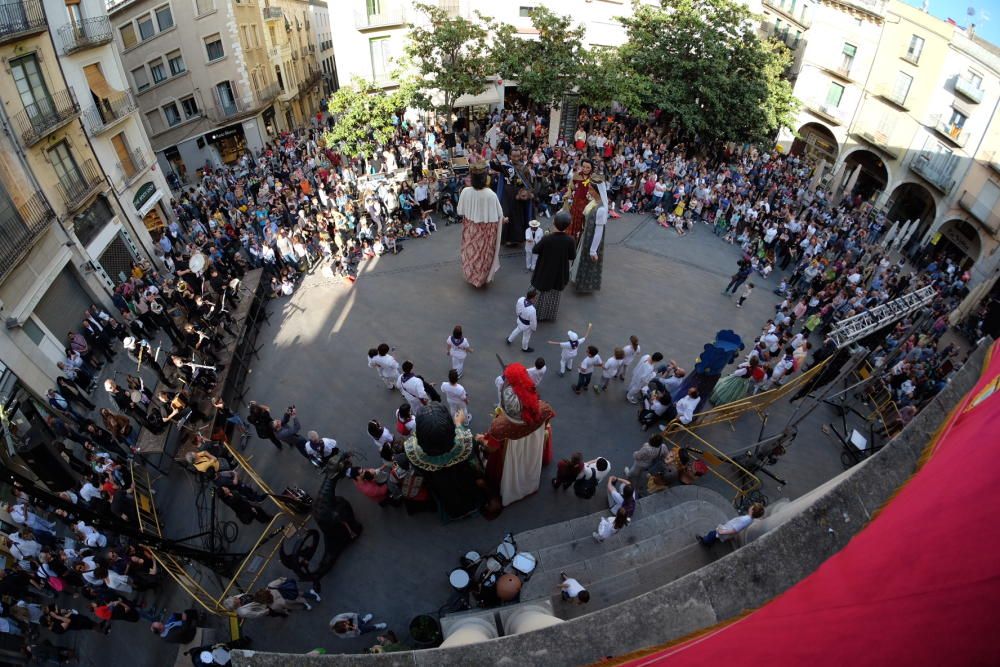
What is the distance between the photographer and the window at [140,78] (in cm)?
2609

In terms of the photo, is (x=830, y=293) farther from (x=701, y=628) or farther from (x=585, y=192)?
(x=701, y=628)

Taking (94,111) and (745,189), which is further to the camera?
(745,189)

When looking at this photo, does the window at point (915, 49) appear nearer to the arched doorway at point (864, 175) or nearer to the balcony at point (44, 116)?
the arched doorway at point (864, 175)

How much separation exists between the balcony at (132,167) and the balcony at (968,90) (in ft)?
104

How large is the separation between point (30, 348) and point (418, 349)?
934 cm

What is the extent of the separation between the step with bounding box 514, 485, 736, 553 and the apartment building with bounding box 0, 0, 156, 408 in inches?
460

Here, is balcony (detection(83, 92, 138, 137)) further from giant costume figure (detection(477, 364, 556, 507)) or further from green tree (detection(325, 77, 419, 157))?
giant costume figure (detection(477, 364, 556, 507))

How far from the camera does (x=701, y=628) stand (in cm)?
303

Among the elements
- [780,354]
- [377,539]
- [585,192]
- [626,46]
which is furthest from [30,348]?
[626,46]

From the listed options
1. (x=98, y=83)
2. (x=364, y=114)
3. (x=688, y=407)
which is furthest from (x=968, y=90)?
(x=98, y=83)

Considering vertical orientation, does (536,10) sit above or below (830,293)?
above

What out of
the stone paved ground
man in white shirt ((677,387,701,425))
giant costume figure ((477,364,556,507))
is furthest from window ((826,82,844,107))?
giant costume figure ((477,364,556,507))

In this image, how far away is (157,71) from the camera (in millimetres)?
26172

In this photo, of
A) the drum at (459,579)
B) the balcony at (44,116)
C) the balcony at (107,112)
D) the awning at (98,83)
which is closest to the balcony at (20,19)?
the balcony at (44,116)
